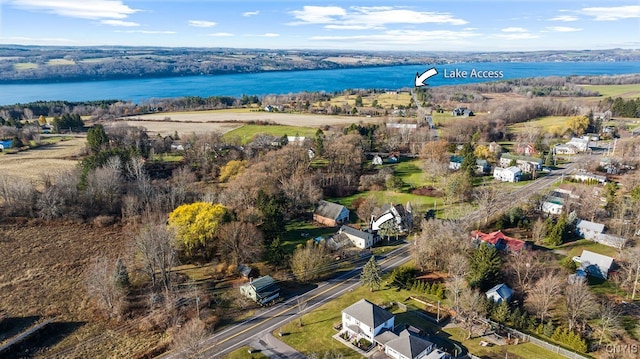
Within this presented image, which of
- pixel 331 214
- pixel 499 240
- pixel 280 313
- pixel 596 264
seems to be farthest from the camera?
pixel 331 214

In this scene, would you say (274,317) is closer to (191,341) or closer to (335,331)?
(335,331)

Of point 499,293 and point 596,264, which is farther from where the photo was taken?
point 596,264

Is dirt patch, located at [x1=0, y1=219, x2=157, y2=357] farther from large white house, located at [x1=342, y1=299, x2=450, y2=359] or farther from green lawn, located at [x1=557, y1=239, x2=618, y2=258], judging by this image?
green lawn, located at [x1=557, y1=239, x2=618, y2=258]

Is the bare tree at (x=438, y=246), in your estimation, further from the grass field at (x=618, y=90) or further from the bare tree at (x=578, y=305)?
the grass field at (x=618, y=90)

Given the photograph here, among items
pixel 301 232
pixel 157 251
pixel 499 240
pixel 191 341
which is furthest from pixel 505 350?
pixel 157 251

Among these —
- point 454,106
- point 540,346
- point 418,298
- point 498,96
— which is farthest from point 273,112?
point 540,346

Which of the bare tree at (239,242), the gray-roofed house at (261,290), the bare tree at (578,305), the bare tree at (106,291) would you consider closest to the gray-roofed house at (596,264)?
the bare tree at (578,305)

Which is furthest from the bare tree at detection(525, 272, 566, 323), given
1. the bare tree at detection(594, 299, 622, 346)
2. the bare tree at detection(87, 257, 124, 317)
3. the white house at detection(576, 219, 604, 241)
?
the bare tree at detection(87, 257, 124, 317)
